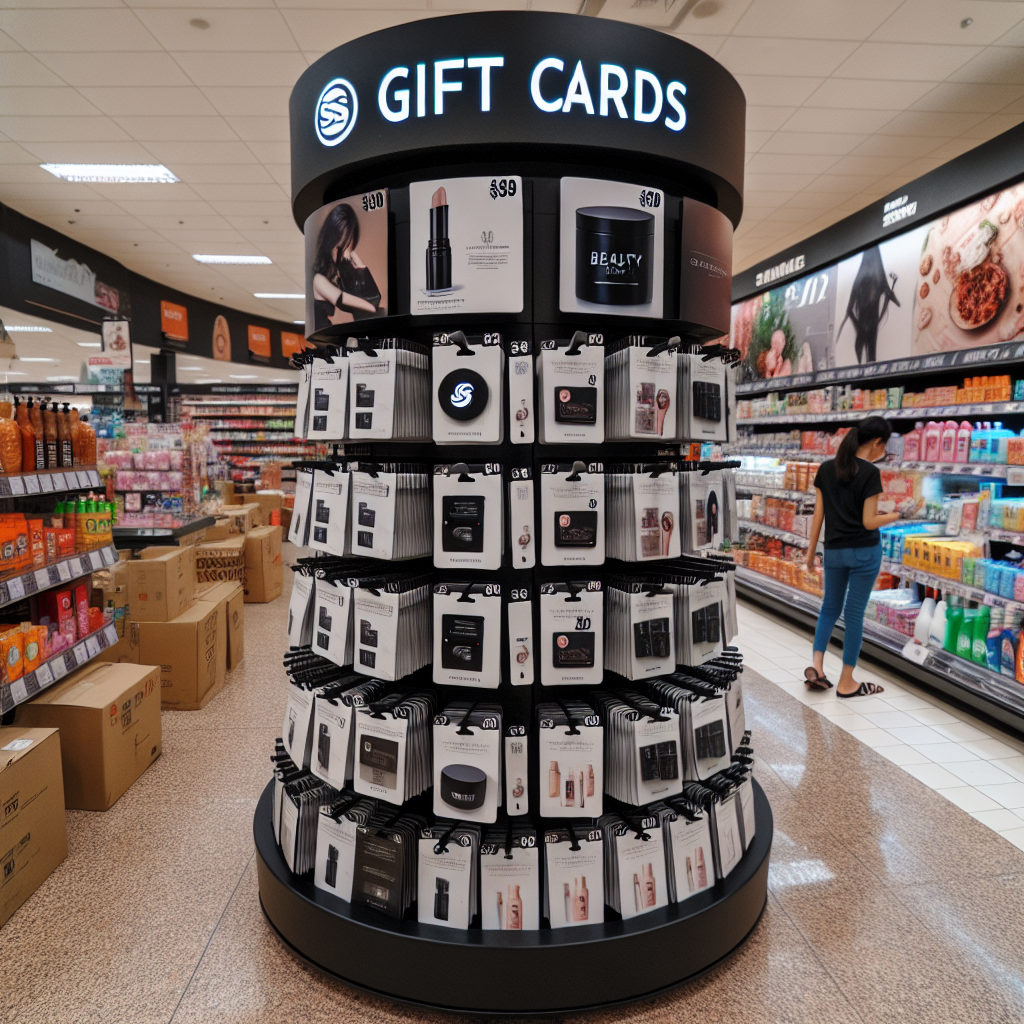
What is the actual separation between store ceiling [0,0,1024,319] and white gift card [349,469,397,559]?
3028mm

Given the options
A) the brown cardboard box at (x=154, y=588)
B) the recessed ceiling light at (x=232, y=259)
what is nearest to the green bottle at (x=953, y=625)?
the brown cardboard box at (x=154, y=588)

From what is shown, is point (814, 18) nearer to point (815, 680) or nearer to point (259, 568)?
point (815, 680)

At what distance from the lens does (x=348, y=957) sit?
6.12ft

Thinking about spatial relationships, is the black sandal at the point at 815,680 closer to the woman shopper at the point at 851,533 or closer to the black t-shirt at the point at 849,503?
the woman shopper at the point at 851,533

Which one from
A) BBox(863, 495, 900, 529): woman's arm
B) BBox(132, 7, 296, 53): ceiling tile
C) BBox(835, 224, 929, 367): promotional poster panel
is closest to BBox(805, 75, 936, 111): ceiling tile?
BBox(835, 224, 929, 367): promotional poster panel

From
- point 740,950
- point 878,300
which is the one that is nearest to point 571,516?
point 740,950

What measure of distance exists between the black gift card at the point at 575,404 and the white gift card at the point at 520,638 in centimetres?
47

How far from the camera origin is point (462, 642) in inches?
72.1

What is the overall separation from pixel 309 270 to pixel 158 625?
2.51 m

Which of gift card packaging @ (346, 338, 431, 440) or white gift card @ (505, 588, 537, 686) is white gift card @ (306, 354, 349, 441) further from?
white gift card @ (505, 588, 537, 686)

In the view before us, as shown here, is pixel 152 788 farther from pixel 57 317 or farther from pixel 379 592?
pixel 57 317

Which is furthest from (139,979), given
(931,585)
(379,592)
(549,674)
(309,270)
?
(931,585)

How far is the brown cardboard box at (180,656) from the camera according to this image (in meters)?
3.85

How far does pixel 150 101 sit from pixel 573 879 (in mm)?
5265
